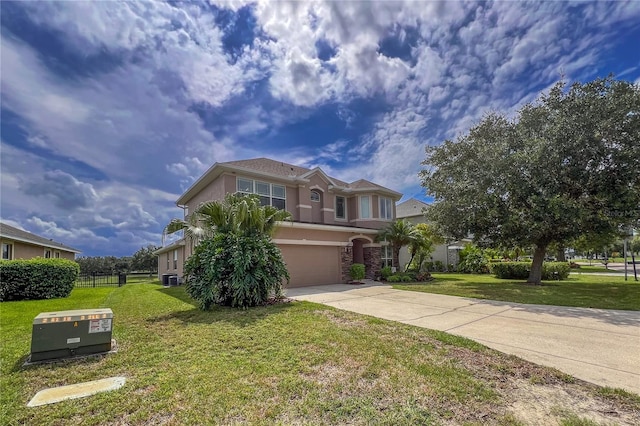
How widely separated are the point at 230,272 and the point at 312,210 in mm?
9823

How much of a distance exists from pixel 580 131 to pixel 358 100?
9.61 meters

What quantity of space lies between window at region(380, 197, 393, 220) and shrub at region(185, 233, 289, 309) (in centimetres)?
1307

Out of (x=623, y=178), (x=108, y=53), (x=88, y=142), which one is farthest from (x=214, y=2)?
(x=623, y=178)

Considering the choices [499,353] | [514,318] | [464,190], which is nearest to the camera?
[499,353]

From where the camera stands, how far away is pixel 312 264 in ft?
52.5

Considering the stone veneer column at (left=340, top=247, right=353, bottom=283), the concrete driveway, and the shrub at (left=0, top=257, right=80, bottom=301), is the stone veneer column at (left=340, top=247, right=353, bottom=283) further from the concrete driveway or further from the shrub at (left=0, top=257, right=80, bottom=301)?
the shrub at (left=0, top=257, right=80, bottom=301)

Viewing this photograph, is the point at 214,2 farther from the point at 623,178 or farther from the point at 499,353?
the point at 623,178

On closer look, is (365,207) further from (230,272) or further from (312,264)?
(230,272)

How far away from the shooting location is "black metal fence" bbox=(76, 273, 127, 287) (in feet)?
73.4

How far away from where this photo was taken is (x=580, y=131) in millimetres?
12055

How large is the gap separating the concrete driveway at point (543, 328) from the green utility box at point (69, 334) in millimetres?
6055

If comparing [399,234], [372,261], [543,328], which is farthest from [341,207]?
[543,328]

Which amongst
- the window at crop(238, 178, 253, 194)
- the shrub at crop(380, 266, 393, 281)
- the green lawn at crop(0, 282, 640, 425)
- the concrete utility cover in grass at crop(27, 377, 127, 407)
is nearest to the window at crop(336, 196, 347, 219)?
the shrub at crop(380, 266, 393, 281)

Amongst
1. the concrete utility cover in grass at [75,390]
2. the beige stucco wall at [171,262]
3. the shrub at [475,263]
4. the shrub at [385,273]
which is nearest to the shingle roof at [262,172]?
the beige stucco wall at [171,262]
